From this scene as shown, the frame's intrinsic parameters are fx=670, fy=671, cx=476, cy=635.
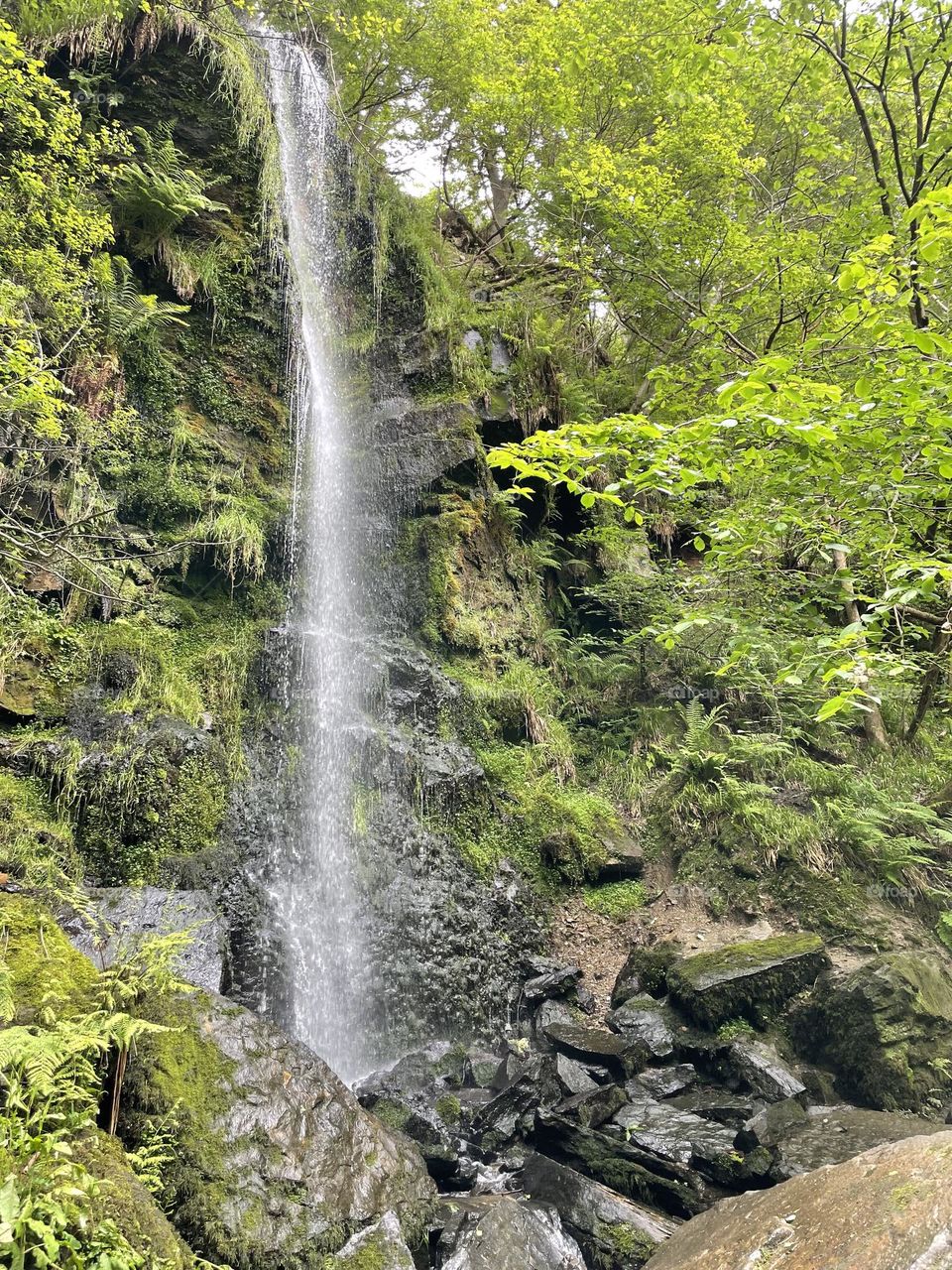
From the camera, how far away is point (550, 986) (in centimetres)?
673

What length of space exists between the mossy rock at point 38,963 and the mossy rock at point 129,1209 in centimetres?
62

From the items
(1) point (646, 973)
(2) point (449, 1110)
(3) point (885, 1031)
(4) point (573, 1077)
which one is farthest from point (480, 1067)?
(3) point (885, 1031)

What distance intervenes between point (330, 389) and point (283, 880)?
23.6ft

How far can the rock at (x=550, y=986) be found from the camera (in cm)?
669

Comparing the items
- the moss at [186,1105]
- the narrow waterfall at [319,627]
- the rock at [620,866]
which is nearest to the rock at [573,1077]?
the narrow waterfall at [319,627]

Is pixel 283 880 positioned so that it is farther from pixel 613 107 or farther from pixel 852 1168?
pixel 613 107

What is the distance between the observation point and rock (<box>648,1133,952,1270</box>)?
2.28 m

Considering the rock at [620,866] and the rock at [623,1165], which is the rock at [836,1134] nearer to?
the rock at [623,1165]

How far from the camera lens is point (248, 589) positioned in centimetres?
854

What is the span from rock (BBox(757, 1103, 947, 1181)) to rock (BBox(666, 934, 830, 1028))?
2.92 ft

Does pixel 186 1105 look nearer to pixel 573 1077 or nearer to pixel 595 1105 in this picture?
pixel 595 1105

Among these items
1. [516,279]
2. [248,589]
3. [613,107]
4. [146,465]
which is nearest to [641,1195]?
[248,589]

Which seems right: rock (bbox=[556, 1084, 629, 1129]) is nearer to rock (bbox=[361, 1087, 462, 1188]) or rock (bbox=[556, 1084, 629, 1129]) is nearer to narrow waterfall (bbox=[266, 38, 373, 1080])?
rock (bbox=[361, 1087, 462, 1188])

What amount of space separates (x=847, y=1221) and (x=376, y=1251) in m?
2.05
